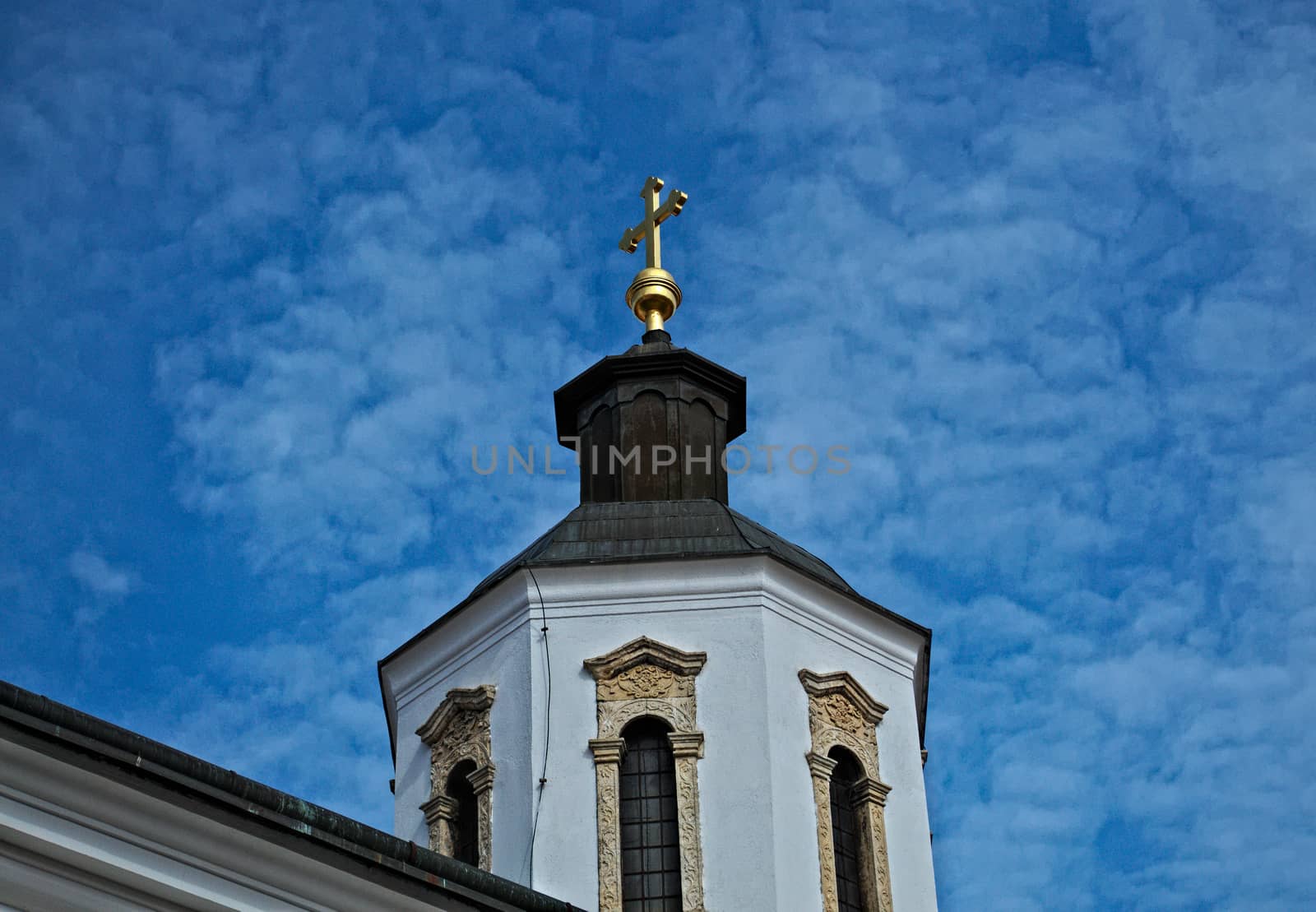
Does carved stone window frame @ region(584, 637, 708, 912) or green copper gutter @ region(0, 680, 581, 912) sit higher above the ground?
carved stone window frame @ region(584, 637, 708, 912)

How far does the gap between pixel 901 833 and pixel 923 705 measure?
2039 mm

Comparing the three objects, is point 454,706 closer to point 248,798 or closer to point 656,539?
point 656,539

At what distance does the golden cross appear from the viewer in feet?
80.9

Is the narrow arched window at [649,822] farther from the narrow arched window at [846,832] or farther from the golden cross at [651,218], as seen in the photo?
the golden cross at [651,218]

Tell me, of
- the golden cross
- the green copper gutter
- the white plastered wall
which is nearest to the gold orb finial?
the golden cross

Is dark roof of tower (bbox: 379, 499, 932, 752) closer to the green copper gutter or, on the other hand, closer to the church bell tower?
the church bell tower

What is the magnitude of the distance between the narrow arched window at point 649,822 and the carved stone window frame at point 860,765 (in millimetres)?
1219

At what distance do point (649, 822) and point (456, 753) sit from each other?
6.60 feet

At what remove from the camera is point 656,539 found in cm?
2006

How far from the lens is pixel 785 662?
62.6ft

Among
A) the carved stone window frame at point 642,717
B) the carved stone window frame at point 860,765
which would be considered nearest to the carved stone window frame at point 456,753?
the carved stone window frame at point 642,717

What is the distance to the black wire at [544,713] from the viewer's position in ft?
59.3

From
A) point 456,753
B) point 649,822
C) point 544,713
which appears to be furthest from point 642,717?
point 456,753

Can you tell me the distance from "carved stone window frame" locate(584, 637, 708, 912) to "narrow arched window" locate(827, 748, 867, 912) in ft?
4.23
